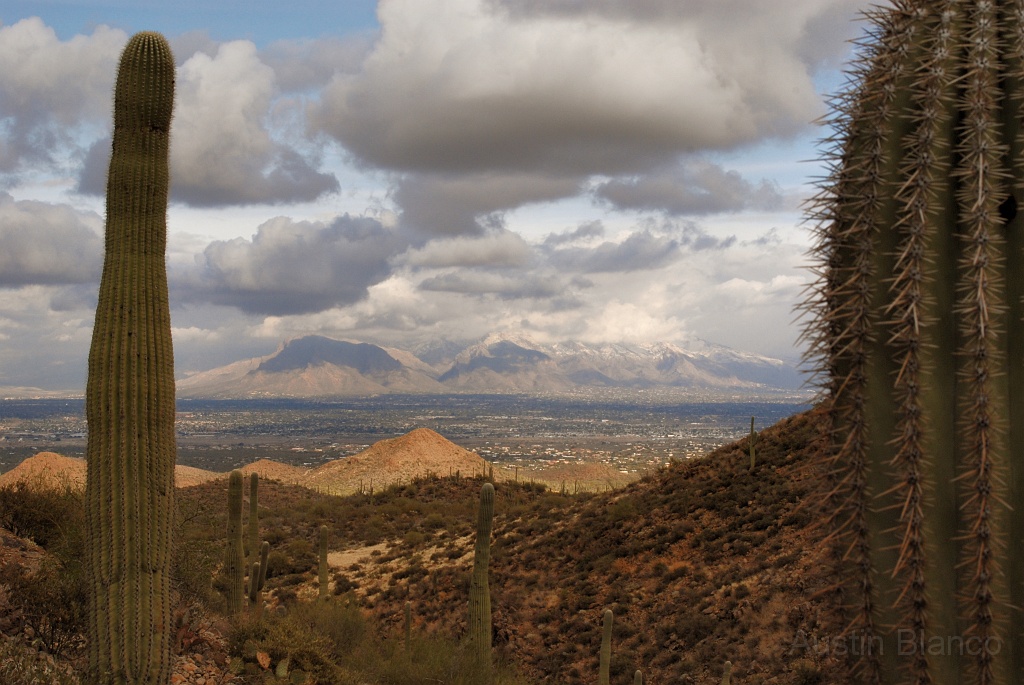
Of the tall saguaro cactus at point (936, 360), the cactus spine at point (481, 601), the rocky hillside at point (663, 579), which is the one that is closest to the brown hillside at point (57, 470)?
the rocky hillside at point (663, 579)

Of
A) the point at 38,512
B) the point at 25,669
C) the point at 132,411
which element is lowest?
the point at 25,669

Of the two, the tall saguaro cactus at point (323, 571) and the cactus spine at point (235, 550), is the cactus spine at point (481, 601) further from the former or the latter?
the tall saguaro cactus at point (323, 571)

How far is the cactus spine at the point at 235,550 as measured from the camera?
1424cm

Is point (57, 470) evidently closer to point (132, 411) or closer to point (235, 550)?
point (235, 550)

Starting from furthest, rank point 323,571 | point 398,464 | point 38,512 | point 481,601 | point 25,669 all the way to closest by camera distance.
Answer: point 398,464
point 323,571
point 38,512
point 481,601
point 25,669

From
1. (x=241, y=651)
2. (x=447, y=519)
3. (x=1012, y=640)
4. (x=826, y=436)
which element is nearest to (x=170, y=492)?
(x=241, y=651)

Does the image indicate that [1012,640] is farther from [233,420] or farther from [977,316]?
[233,420]

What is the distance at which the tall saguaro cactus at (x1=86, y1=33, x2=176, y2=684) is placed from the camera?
791cm

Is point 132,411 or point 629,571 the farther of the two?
point 629,571

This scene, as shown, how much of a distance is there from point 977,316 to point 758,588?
1377 centimetres

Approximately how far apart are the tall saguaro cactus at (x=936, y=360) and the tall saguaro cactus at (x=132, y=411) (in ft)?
22.3

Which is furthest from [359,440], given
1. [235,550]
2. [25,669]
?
[25,669]

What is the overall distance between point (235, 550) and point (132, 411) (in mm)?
7564

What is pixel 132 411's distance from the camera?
7.96m
